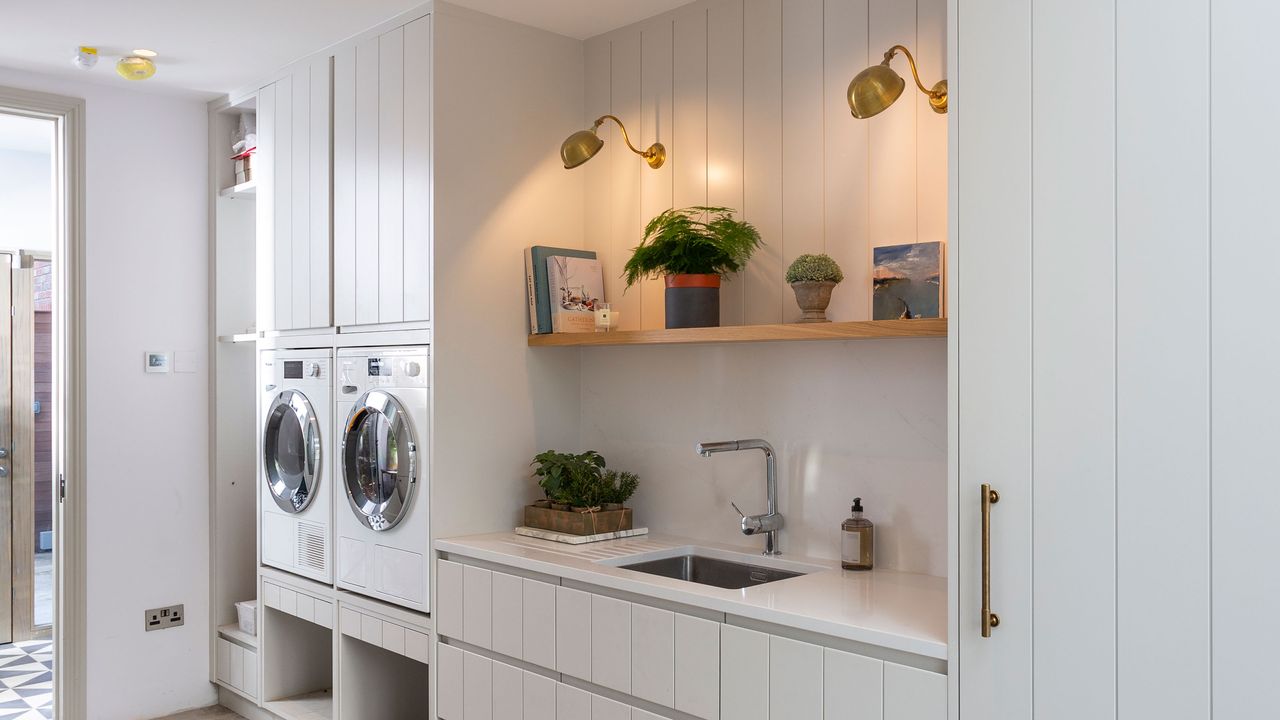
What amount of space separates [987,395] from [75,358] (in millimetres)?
3401

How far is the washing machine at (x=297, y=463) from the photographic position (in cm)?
349

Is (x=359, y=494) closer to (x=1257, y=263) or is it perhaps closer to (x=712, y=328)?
(x=712, y=328)

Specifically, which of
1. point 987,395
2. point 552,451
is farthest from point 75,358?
point 987,395

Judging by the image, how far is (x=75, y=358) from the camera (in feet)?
12.6

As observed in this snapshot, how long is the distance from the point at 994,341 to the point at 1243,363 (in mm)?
389

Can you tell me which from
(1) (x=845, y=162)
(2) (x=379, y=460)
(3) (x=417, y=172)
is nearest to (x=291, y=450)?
(2) (x=379, y=460)

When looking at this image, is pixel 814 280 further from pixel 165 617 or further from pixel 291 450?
pixel 165 617

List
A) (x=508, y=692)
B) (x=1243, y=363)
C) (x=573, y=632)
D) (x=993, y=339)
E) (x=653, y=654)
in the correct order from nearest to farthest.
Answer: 1. (x=1243, y=363)
2. (x=993, y=339)
3. (x=653, y=654)
4. (x=573, y=632)
5. (x=508, y=692)

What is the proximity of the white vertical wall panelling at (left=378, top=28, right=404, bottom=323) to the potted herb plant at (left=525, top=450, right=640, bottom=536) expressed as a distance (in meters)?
0.68

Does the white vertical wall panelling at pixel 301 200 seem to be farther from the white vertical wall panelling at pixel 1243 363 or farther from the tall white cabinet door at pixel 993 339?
the white vertical wall panelling at pixel 1243 363

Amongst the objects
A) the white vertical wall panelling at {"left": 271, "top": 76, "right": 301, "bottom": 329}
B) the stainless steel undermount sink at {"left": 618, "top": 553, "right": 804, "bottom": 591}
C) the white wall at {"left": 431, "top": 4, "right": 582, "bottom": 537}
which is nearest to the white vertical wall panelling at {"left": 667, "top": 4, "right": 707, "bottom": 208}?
the white wall at {"left": 431, "top": 4, "right": 582, "bottom": 537}

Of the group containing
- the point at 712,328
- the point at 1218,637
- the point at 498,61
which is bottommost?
the point at 1218,637

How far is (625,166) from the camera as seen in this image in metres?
3.28

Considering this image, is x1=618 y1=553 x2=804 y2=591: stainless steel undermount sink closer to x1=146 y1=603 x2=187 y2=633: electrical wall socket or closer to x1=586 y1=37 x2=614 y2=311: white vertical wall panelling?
x1=586 y1=37 x2=614 y2=311: white vertical wall panelling
